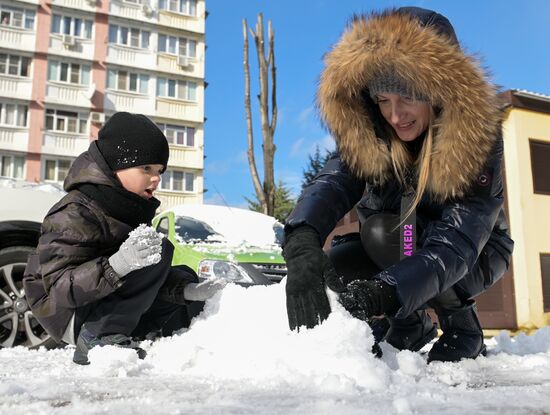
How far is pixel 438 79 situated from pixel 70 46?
84.9 feet

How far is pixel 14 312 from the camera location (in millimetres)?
2762

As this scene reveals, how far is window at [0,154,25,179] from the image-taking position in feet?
74.3

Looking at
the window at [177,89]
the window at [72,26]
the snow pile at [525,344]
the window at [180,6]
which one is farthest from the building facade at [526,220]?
the window at [180,6]

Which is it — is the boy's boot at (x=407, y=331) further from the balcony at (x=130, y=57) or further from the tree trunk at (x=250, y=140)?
the balcony at (x=130, y=57)

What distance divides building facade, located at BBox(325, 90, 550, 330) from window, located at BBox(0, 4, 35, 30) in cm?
2133

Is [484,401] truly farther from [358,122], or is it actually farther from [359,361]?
[358,122]


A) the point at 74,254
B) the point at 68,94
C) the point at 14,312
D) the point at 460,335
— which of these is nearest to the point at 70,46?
the point at 68,94

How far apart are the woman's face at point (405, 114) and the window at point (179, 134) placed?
81.2 feet

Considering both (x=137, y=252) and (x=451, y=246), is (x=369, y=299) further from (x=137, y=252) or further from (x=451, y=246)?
(x=137, y=252)

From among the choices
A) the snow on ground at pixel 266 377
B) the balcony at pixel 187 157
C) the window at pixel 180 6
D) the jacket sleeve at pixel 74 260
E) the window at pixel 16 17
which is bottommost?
the snow on ground at pixel 266 377

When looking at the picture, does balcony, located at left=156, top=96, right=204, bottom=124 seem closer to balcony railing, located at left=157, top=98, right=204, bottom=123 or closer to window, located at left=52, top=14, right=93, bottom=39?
balcony railing, located at left=157, top=98, right=204, bottom=123

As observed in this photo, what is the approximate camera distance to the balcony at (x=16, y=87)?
22984 mm

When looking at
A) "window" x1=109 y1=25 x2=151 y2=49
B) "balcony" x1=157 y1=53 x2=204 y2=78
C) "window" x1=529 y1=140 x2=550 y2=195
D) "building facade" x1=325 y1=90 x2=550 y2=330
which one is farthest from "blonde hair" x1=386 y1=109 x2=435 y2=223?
"window" x1=109 y1=25 x2=151 y2=49

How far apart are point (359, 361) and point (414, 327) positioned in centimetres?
109
